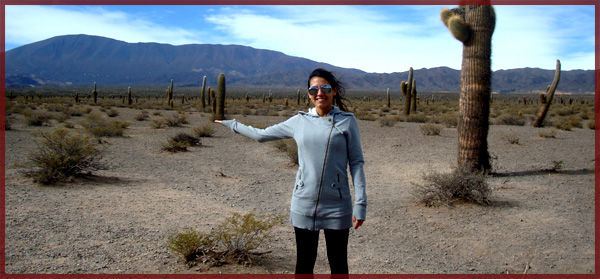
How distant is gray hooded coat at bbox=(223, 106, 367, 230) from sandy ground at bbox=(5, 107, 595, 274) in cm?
193

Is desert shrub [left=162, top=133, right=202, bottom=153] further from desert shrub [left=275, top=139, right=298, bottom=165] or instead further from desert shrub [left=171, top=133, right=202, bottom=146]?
desert shrub [left=275, top=139, right=298, bottom=165]

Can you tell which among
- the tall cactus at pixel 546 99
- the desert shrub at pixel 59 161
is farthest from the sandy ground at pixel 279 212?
the tall cactus at pixel 546 99

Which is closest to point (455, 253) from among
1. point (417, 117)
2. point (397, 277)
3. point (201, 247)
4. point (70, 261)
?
point (397, 277)

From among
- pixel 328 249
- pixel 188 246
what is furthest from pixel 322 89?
pixel 188 246

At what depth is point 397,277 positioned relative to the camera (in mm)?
5027

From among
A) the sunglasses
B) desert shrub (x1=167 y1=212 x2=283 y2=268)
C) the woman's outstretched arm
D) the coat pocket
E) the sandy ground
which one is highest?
the sunglasses

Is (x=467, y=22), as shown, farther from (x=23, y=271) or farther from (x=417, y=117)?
(x=417, y=117)

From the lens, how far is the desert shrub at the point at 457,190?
802 centimetres

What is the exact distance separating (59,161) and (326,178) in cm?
762

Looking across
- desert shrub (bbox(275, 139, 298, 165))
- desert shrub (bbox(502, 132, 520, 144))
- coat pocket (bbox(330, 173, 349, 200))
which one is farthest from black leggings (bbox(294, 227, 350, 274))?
desert shrub (bbox(502, 132, 520, 144))

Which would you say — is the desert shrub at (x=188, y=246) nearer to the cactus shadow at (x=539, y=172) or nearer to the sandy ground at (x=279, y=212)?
the sandy ground at (x=279, y=212)

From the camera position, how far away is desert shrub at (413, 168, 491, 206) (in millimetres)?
8017

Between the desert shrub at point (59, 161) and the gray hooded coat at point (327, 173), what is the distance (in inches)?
288

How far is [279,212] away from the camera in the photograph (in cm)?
795
